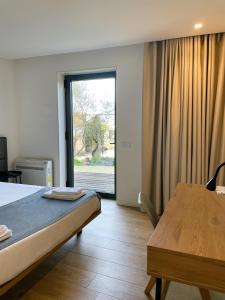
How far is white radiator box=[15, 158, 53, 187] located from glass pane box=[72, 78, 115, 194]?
1.78 ft

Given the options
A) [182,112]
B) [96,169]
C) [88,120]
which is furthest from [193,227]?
[88,120]

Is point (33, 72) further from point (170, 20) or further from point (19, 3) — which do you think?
point (170, 20)

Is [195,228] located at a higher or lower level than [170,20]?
lower

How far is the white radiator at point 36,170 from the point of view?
14.8 feet

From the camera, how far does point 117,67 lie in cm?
397

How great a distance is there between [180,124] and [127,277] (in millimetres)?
2178

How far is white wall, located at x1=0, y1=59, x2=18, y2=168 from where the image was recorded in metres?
4.57

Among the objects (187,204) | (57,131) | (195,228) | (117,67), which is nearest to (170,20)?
(117,67)

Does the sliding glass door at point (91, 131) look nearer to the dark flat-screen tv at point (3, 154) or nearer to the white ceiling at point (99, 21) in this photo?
the white ceiling at point (99, 21)

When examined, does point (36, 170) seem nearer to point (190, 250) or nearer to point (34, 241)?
point (34, 241)

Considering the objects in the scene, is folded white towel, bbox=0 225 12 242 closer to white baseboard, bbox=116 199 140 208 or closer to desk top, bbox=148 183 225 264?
desk top, bbox=148 183 225 264

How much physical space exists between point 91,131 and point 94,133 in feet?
0.24

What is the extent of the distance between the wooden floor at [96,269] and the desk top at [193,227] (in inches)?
34.3

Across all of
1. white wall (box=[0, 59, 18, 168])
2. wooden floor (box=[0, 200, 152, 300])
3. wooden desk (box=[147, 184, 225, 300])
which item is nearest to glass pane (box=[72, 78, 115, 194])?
white wall (box=[0, 59, 18, 168])
